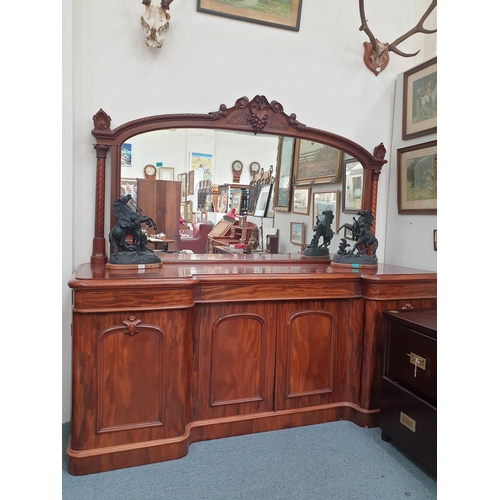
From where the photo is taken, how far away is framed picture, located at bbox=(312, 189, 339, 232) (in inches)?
111

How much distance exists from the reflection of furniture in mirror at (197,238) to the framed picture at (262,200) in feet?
1.08

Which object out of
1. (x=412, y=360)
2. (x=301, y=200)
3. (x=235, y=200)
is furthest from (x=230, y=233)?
(x=412, y=360)

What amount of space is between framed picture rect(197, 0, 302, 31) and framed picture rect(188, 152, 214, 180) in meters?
0.89

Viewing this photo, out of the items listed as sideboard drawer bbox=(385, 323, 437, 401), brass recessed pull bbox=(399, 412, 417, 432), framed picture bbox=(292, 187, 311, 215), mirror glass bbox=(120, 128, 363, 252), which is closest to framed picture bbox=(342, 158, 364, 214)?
mirror glass bbox=(120, 128, 363, 252)

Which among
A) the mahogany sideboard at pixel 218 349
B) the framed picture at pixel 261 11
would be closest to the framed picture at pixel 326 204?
the mahogany sideboard at pixel 218 349

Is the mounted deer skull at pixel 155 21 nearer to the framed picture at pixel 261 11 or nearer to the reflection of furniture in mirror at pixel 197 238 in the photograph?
the framed picture at pixel 261 11

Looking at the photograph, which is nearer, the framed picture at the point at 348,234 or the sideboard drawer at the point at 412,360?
the sideboard drawer at the point at 412,360

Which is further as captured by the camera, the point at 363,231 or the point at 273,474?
the point at 363,231

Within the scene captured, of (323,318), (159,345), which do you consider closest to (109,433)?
(159,345)

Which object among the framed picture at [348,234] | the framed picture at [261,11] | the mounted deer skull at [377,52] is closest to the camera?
the framed picture at [261,11]

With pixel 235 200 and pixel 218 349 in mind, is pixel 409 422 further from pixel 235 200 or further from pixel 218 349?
pixel 235 200

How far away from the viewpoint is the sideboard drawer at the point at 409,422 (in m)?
1.89

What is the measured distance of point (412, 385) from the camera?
2072 millimetres

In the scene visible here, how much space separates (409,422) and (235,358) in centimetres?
96
